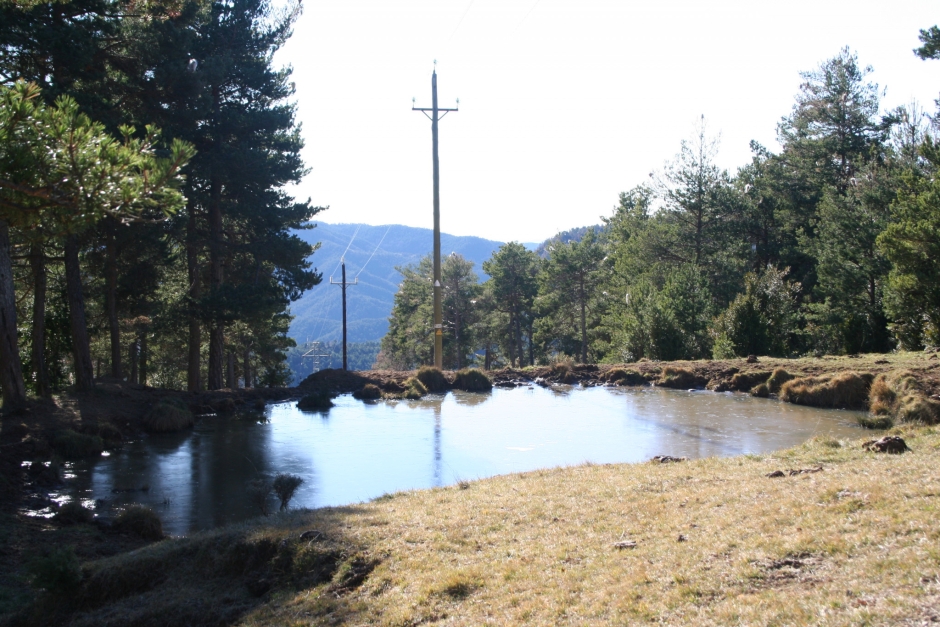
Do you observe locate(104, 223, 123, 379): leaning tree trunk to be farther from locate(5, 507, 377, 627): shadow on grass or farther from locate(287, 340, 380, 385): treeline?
locate(287, 340, 380, 385): treeline

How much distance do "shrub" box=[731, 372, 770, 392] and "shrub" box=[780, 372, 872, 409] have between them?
6.67 ft

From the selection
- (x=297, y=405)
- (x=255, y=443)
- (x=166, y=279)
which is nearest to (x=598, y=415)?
(x=255, y=443)

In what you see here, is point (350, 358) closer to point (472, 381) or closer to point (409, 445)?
point (472, 381)

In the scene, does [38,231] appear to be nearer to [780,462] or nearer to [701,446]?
[780,462]

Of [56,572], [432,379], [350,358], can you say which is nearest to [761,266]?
[432,379]

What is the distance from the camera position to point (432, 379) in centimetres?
2322

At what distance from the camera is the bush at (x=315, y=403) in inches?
787

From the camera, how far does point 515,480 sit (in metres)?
8.82

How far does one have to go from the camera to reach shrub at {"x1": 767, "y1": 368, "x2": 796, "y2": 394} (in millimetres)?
A: 18250

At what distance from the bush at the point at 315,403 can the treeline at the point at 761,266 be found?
13.8 m

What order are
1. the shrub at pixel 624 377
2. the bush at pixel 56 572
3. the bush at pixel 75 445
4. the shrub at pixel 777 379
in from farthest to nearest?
the shrub at pixel 624 377
the shrub at pixel 777 379
the bush at pixel 75 445
the bush at pixel 56 572

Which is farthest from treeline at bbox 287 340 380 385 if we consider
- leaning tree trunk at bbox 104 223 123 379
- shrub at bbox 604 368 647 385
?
shrub at bbox 604 368 647 385

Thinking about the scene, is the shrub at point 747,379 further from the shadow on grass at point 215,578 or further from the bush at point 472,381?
the shadow on grass at point 215,578

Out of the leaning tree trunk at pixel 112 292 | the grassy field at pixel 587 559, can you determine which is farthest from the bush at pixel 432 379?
the grassy field at pixel 587 559
